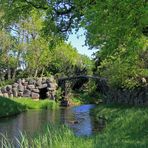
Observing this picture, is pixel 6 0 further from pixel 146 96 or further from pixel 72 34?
pixel 146 96

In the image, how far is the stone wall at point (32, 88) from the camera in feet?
235

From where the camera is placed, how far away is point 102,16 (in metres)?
20.0

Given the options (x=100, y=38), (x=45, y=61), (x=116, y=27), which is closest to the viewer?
(x=116, y=27)

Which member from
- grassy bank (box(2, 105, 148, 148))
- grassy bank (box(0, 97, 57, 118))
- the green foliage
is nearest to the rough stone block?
grassy bank (box(0, 97, 57, 118))

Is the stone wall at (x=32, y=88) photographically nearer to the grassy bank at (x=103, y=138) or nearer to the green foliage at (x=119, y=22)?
the grassy bank at (x=103, y=138)

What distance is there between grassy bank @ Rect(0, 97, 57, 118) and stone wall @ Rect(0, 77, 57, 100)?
5.64 metres

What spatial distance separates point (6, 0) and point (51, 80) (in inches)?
1779

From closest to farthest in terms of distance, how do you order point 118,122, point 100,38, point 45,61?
point 100,38 < point 118,122 < point 45,61

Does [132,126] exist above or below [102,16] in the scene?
below

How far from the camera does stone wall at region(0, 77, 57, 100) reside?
7175 cm

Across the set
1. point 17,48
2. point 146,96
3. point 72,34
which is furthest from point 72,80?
point 72,34

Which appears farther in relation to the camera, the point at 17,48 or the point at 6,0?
the point at 17,48

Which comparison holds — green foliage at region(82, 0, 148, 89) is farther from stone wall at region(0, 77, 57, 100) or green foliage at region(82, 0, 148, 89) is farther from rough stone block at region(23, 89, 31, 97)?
rough stone block at region(23, 89, 31, 97)

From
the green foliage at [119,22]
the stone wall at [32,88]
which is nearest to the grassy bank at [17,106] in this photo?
the stone wall at [32,88]
